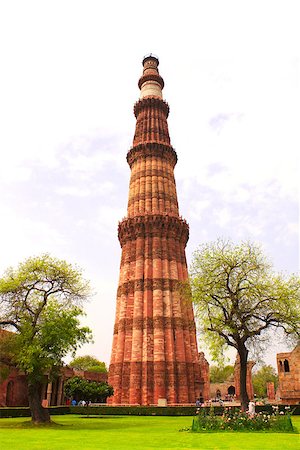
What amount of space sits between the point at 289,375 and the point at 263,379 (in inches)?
2632

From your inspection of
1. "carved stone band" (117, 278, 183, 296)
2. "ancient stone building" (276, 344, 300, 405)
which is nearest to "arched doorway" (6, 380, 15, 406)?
"carved stone band" (117, 278, 183, 296)

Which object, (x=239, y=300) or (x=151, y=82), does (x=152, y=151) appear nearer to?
(x=151, y=82)

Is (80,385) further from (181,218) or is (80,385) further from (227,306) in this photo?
(181,218)

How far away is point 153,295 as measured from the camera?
40.3 meters

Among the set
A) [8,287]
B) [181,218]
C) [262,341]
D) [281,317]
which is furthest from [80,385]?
[181,218]

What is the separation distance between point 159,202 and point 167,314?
13553mm

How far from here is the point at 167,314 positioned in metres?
39.4

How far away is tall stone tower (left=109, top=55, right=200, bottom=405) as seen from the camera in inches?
1460

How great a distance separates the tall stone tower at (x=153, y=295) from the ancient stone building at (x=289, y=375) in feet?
39.9

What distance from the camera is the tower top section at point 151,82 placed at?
182ft

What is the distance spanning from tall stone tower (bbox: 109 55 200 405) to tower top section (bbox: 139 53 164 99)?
6.73m

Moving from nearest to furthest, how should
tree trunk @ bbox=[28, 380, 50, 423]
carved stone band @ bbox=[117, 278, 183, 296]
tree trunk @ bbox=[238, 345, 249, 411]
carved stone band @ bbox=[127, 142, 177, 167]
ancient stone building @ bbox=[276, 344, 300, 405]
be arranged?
tree trunk @ bbox=[28, 380, 50, 423] < tree trunk @ bbox=[238, 345, 249, 411] < carved stone band @ bbox=[117, 278, 183, 296] < ancient stone building @ bbox=[276, 344, 300, 405] < carved stone band @ bbox=[127, 142, 177, 167]

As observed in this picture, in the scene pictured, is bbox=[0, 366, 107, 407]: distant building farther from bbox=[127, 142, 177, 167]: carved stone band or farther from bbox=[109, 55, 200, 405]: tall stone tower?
bbox=[127, 142, 177, 167]: carved stone band

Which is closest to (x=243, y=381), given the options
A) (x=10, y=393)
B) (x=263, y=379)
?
(x=10, y=393)
